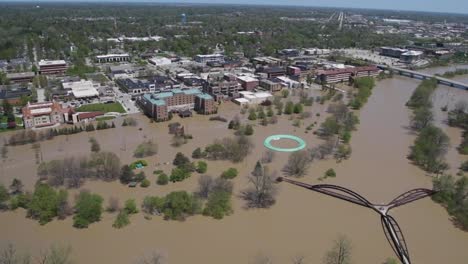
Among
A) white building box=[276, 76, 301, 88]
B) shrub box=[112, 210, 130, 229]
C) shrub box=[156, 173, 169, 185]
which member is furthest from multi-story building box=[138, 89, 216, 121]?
shrub box=[112, 210, 130, 229]

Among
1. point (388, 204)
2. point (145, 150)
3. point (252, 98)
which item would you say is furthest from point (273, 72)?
point (388, 204)

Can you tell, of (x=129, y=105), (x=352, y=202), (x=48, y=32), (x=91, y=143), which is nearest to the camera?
(x=352, y=202)

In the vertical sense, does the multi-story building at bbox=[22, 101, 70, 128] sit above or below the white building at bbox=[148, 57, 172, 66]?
below

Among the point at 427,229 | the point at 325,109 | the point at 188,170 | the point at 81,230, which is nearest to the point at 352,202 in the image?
the point at 427,229

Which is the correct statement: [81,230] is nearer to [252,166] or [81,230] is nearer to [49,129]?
[252,166]

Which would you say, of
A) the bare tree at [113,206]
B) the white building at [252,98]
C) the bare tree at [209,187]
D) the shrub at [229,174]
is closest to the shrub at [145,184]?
the bare tree at [113,206]

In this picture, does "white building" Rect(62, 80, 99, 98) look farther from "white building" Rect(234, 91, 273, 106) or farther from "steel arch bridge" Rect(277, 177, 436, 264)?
"steel arch bridge" Rect(277, 177, 436, 264)

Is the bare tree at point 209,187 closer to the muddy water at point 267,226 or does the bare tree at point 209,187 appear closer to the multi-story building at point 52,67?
the muddy water at point 267,226
